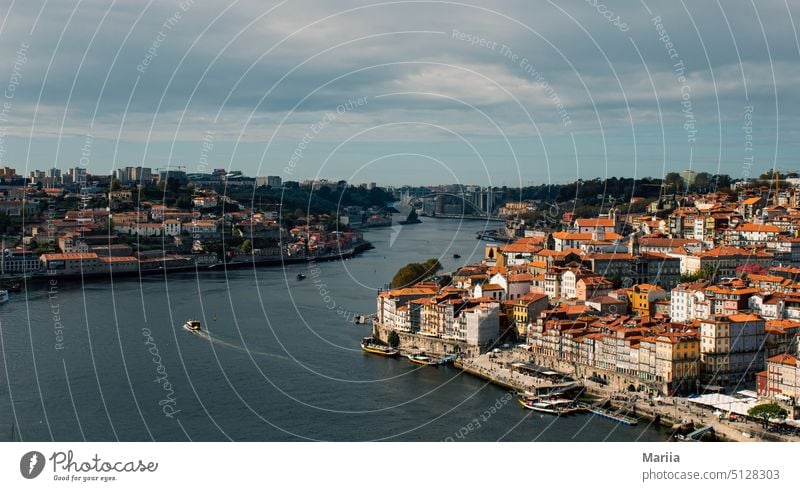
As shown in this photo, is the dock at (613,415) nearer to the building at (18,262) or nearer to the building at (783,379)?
the building at (783,379)

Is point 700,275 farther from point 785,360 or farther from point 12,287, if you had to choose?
point 12,287

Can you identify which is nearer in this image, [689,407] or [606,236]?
[689,407]

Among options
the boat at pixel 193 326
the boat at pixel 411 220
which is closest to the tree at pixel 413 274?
the boat at pixel 193 326

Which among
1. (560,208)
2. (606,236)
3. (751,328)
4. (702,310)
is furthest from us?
(560,208)

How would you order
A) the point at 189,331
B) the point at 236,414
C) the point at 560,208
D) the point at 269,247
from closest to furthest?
the point at 236,414
the point at 189,331
the point at 269,247
the point at 560,208

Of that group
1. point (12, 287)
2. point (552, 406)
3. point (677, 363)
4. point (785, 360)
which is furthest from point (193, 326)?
point (785, 360)

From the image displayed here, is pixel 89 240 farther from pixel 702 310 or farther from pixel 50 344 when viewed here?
pixel 702 310
